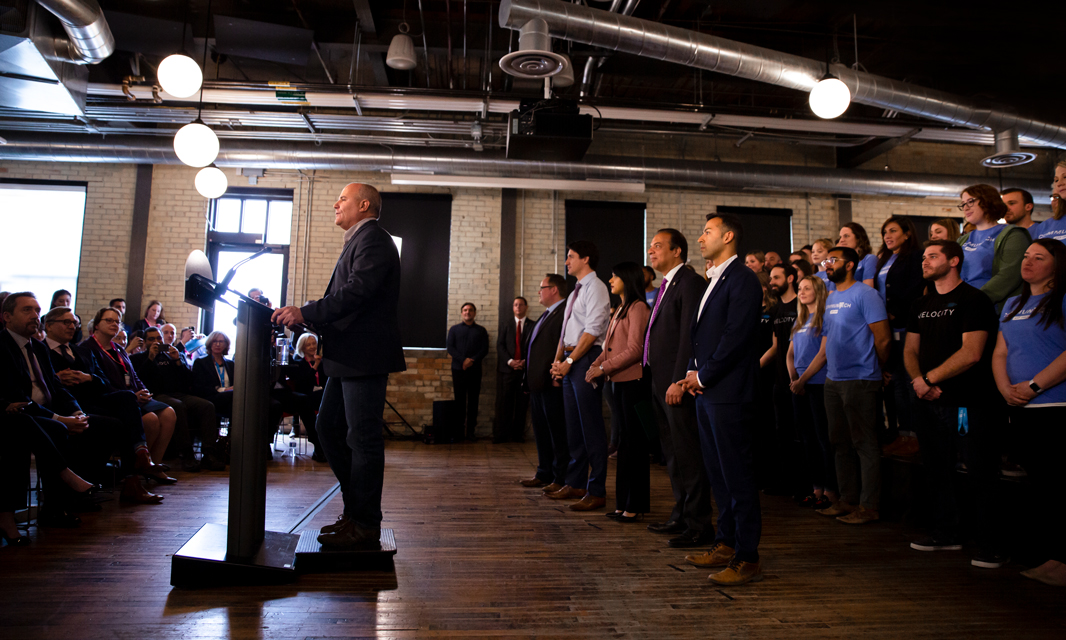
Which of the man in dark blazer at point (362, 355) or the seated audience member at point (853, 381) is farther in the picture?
the seated audience member at point (853, 381)

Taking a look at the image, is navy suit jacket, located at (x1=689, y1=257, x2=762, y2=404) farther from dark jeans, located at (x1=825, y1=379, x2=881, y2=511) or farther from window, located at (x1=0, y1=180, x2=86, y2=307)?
window, located at (x1=0, y1=180, x2=86, y2=307)

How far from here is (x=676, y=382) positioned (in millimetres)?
2822

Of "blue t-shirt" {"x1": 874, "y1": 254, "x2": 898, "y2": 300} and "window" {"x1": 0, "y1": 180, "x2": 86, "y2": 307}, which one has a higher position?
"window" {"x1": 0, "y1": 180, "x2": 86, "y2": 307}

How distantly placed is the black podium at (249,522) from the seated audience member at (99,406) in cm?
185

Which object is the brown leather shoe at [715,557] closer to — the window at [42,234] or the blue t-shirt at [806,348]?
the blue t-shirt at [806,348]

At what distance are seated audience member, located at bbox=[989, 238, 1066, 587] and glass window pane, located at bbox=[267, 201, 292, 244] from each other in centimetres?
863

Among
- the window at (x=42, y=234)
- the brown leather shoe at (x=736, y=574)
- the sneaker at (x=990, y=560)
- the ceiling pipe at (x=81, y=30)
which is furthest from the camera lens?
the window at (x=42, y=234)

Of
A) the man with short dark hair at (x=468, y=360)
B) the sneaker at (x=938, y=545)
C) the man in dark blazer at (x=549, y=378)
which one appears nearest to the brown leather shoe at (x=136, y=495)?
the man in dark blazer at (x=549, y=378)

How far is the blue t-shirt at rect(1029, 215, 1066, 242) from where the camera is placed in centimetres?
331

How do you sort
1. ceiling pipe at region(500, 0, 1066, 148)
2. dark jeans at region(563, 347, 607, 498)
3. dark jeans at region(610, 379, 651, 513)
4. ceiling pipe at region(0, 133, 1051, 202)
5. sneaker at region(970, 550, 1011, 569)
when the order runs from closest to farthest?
1. sneaker at region(970, 550, 1011, 569)
2. dark jeans at region(610, 379, 651, 513)
3. dark jeans at region(563, 347, 607, 498)
4. ceiling pipe at region(500, 0, 1066, 148)
5. ceiling pipe at region(0, 133, 1051, 202)

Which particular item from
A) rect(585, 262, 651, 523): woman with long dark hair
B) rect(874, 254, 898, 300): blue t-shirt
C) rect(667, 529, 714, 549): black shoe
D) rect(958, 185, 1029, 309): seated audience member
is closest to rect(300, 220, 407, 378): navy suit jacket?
rect(585, 262, 651, 523): woman with long dark hair

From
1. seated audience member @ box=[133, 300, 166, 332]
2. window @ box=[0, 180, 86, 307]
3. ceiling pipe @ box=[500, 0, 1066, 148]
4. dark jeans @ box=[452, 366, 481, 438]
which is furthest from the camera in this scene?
window @ box=[0, 180, 86, 307]

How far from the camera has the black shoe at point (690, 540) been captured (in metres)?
2.90

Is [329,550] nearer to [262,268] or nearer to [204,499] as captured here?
[204,499]
